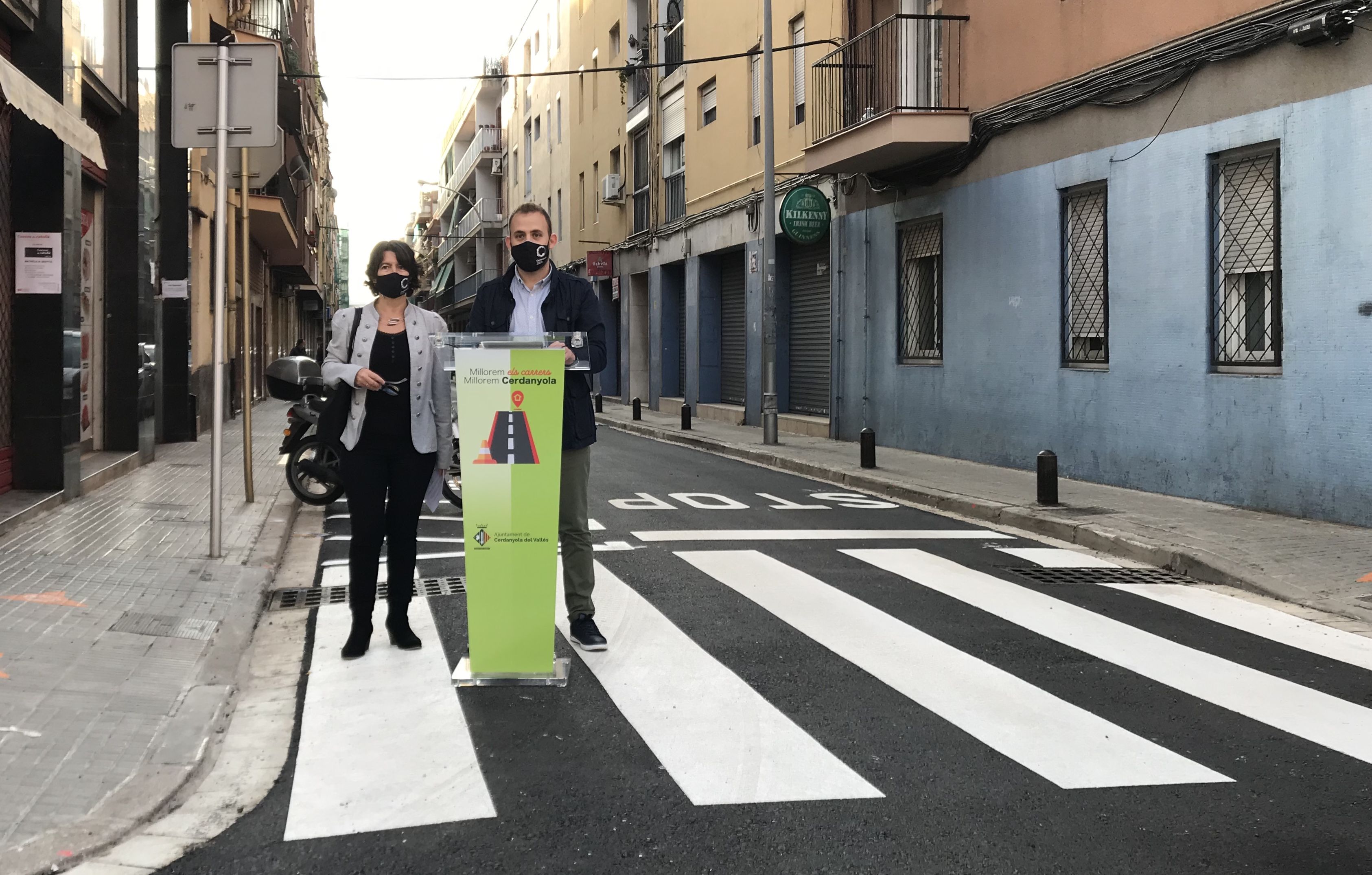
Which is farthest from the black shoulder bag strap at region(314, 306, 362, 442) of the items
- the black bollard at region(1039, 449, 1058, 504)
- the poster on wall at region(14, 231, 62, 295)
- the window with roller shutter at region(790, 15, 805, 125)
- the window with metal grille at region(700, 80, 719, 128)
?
the window with metal grille at region(700, 80, 719, 128)

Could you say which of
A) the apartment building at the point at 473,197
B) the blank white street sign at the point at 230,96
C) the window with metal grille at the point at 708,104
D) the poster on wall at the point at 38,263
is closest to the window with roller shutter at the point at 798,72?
the window with metal grille at the point at 708,104

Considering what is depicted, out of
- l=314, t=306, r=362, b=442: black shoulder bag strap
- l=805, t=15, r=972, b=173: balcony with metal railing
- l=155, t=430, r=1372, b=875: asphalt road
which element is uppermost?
l=805, t=15, r=972, b=173: balcony with metal railing

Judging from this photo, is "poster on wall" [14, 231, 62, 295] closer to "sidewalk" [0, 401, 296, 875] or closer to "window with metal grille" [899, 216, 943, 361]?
"sidewalk" [0, 401, 296, 875]

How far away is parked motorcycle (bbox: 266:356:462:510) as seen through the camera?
33.6 feet

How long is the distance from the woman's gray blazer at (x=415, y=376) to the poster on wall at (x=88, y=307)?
26.3 feet

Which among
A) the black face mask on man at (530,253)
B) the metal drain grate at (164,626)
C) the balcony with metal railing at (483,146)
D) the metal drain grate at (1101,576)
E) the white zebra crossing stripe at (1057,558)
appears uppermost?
the balcony with metal railing at (483,146)

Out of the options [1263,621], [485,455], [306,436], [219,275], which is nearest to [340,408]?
[485,455]

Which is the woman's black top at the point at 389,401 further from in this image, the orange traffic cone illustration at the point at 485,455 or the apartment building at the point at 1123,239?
the apartment building at the point at 1123,239

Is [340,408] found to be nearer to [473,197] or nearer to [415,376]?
[415,376]

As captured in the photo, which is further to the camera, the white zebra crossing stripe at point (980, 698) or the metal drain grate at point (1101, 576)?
the metal drain grate at point (1101, 576)

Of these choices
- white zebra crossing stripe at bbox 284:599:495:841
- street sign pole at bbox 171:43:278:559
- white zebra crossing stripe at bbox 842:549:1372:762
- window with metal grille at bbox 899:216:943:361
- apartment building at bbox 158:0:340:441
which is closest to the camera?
white zebra crossing stripe at bbox 284:599:495:841

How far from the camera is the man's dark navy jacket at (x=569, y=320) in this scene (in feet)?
16.5

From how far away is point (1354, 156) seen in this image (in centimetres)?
884

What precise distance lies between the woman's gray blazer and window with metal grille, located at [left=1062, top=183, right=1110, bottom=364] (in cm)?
842
